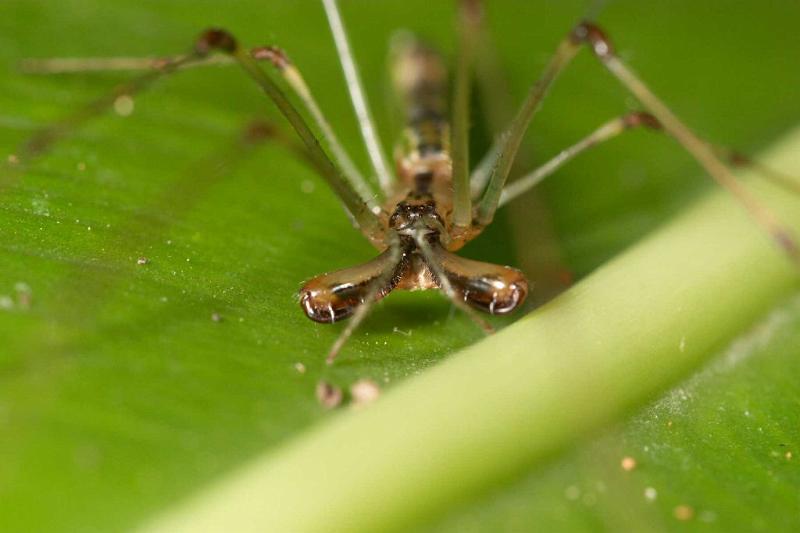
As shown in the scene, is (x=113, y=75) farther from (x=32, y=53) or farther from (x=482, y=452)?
(x=482, y=452)

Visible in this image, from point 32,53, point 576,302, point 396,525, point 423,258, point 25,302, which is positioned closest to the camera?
point 396,525

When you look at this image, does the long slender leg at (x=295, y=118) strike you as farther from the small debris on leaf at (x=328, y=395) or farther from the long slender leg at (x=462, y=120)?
the small debris on leaf at (x=328, y=395)

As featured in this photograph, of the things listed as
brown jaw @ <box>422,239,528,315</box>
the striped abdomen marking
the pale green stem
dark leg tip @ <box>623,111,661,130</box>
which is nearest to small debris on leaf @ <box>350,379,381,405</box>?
the pale green stem

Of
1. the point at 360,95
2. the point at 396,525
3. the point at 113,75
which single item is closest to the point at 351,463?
the point at 396,525

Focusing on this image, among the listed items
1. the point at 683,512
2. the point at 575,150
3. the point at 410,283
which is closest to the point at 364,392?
the point at 410,283

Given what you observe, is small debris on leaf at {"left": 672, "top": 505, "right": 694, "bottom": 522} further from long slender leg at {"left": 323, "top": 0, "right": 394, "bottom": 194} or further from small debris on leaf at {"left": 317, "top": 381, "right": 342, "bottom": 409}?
long slender leg at {"left": 323, "top": 0, "right": 394, "bottom": 194}

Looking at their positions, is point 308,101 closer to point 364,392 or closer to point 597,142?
point 597,142
